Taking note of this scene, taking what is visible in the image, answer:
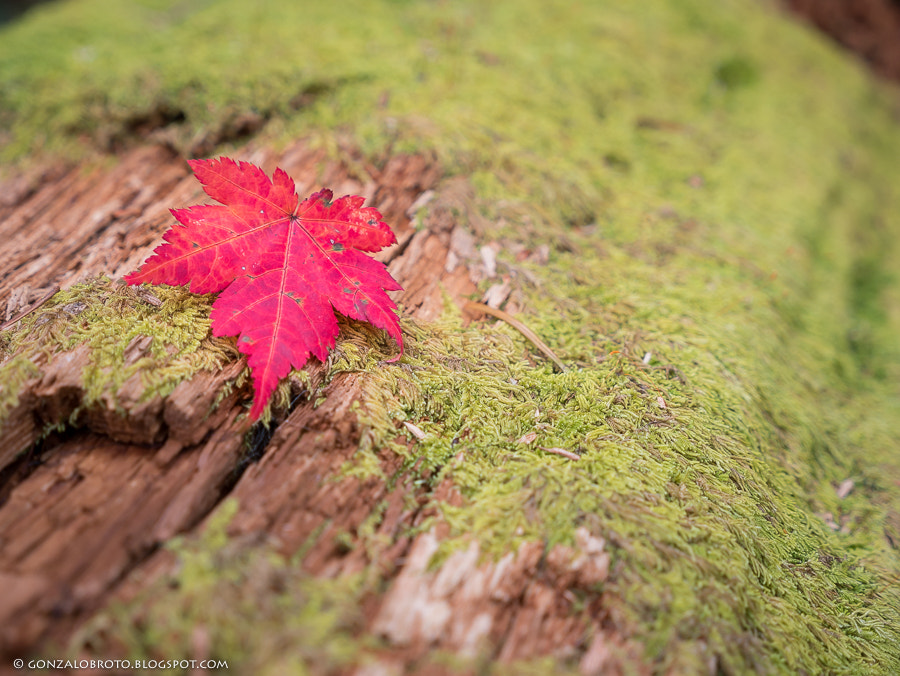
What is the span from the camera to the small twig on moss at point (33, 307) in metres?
1.91

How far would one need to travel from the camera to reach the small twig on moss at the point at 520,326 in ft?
7.58

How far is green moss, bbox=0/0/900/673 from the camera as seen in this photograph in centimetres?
174

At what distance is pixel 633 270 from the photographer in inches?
120

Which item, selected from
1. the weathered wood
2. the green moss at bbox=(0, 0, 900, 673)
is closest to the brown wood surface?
the weathered wood

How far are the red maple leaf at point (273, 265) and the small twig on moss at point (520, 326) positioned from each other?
2.15ft

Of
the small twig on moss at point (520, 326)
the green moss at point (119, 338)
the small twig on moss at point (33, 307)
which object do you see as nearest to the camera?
the green moss at point (119, 338)

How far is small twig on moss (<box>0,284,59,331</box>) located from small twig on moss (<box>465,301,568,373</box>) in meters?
1.83

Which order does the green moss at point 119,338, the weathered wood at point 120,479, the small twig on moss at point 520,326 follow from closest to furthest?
1. the weathered wood at point 120,479
2. the green moss at point 119,338
3. the small twig on moss at point 520,326

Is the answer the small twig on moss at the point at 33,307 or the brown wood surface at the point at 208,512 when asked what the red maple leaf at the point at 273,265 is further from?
the small twig on moss at the point at 33,307

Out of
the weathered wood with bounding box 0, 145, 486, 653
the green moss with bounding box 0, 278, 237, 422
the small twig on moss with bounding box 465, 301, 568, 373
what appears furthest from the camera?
the small twig on moss with bounding box 465, 301, 568, 373

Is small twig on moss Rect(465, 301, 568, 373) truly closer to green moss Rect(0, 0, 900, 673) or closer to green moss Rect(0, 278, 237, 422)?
green moss Rect(0, 0, 900, 673)

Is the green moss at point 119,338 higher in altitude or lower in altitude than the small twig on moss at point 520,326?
higher

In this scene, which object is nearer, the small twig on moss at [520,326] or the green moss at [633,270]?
the green moss at [633,270]

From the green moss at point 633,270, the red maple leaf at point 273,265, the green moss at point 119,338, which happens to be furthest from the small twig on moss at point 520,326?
the green moss at point 119,338
